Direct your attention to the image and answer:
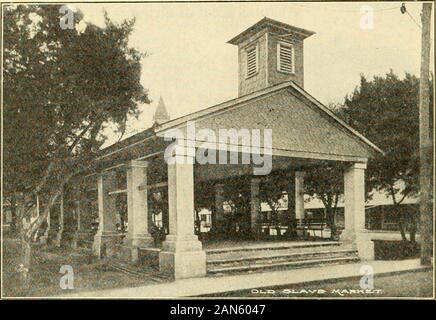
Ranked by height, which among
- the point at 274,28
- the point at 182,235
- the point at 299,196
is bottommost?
the point at 182,235

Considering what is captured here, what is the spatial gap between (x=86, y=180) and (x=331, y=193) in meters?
13.2

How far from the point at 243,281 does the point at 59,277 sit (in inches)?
219

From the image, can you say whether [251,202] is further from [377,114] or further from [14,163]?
[14,163]

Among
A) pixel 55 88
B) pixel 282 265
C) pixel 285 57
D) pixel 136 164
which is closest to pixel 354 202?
pixel 282 265

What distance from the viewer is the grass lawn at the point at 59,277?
10469 millimetres

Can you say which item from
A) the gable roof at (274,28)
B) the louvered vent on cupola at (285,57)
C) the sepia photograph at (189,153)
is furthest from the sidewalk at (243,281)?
the gable roof at (274,28)

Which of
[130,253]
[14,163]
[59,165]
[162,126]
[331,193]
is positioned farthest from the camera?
[331,193]

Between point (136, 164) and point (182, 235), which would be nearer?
point (182, 235)

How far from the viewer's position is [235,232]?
23.1 m

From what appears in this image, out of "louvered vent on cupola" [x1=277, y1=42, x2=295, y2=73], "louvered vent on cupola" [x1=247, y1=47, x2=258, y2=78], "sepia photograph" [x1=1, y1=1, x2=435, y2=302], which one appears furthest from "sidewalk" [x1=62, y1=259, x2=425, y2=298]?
"louvered vent on cupola" [x1=247, y1=47, x2=258, y2=78]

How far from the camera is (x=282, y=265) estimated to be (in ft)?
44.0

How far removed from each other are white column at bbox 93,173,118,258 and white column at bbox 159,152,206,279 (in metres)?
5.63

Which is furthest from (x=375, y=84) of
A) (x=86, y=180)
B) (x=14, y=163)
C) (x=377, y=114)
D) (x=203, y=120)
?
(x=14, y=163)

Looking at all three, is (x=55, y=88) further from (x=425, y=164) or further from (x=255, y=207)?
(x=255, y=207)
